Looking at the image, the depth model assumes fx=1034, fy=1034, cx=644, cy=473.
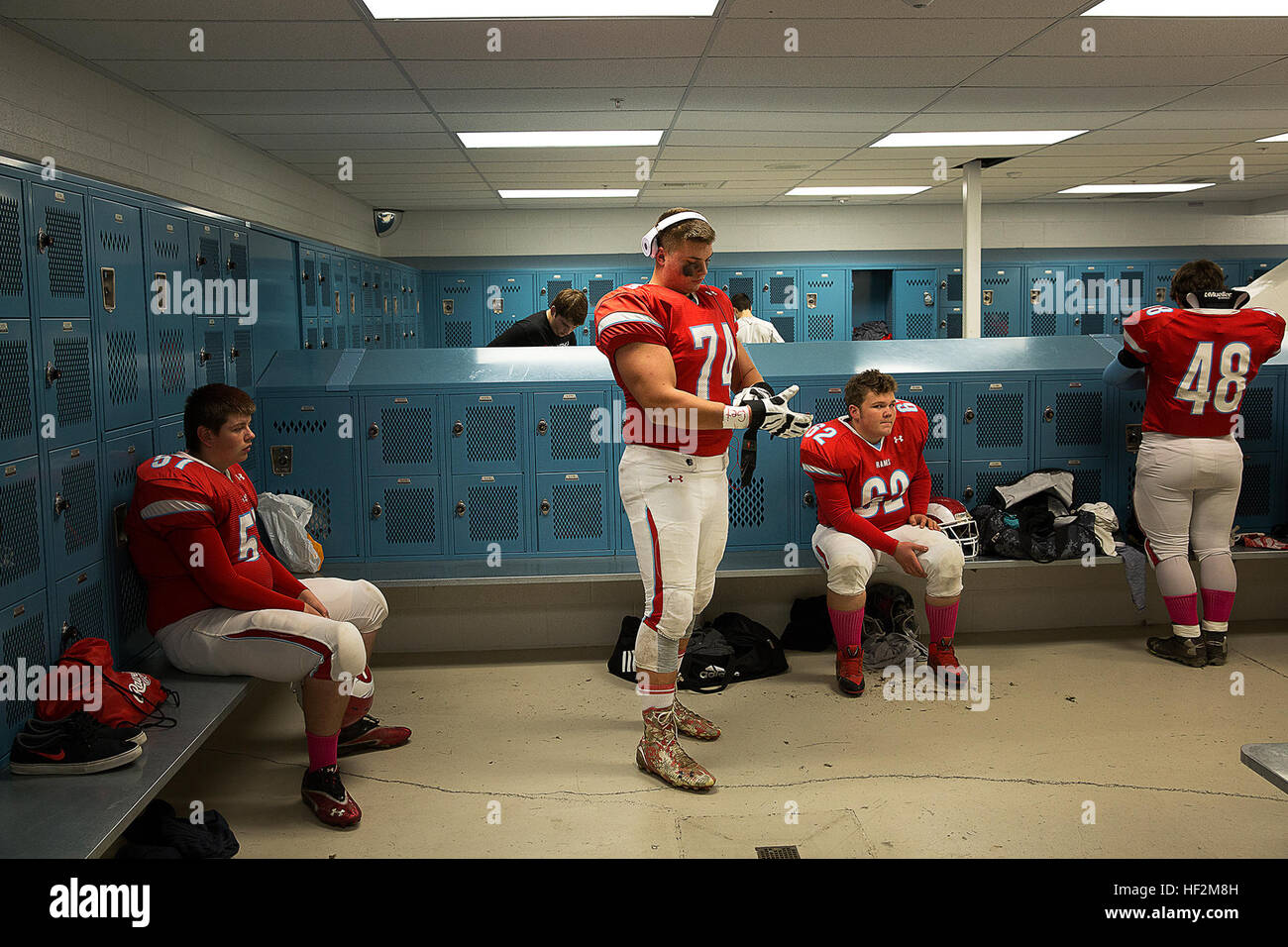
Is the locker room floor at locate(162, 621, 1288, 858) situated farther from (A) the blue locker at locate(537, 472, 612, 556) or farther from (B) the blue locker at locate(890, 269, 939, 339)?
(B) the blue locker at locate(890, 269, 939, 339)

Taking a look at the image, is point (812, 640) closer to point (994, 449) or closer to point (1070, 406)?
point (994, 449)

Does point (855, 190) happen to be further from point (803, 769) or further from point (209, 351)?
point (803, 769)

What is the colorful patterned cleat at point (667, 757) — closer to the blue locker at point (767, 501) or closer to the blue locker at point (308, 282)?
the blue locker at point (767, 501)

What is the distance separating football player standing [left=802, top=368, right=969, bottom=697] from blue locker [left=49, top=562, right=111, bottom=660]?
7.86ft

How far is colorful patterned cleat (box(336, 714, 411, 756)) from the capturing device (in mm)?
3379

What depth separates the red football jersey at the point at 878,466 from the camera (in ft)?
12.7

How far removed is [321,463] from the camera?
14.6ft

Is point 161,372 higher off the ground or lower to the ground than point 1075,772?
higher

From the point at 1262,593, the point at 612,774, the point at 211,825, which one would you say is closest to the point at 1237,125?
the point at 1262,593

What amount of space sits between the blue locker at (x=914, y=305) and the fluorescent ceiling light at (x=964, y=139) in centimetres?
347

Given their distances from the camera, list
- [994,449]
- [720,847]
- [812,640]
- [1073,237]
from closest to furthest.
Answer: [720,847], [812,640], [994,449], [1073,237]

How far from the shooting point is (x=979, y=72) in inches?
174

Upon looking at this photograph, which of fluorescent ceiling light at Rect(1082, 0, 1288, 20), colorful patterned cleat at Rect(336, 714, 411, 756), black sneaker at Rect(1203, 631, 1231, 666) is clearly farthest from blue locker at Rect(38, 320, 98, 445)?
black sneaker at Rect(1203, 631, 1231, 666)

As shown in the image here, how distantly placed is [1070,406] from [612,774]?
279 centimetres
